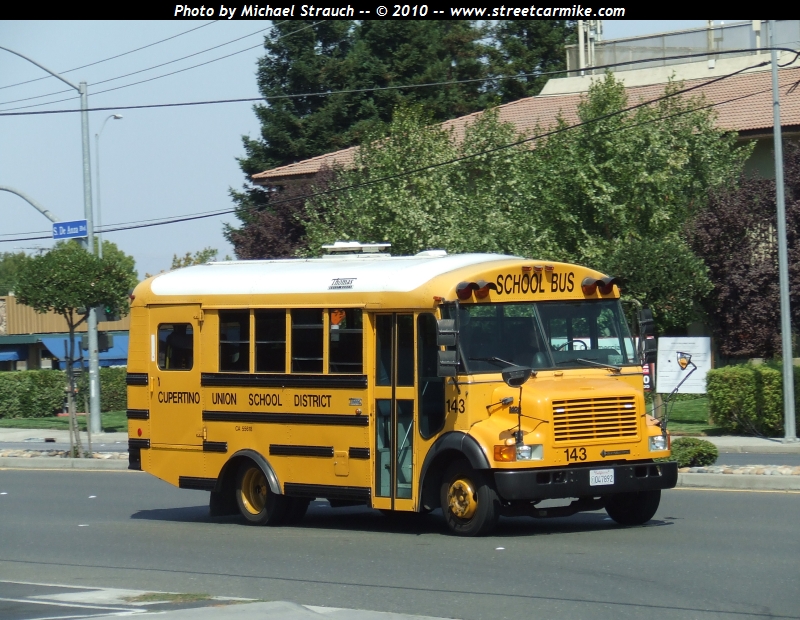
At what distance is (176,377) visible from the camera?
46.0 ft

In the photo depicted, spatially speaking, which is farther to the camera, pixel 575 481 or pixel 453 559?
pixel 575 481

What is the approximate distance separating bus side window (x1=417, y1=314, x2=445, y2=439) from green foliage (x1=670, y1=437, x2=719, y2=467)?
5.73 metres

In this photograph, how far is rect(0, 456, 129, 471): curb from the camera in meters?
21.9

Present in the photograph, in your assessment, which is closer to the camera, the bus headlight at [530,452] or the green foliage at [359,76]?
the bus headlight at [530,452]

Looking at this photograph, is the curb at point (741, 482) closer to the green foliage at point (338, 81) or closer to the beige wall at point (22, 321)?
the green foliage at point (338, 81)

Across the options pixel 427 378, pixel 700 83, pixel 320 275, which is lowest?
pixel 427 378

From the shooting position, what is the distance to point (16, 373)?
40.1 m

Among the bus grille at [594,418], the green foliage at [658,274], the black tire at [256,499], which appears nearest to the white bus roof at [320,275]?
the bus grille at [594,418]

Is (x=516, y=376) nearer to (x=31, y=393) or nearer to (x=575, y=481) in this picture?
(x=575, y=481)

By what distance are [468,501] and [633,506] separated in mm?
1726

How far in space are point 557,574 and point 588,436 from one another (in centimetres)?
209

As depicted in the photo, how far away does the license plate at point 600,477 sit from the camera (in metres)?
11.2

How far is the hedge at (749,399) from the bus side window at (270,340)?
45.9 ft

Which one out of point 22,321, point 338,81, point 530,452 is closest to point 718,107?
point 338,81
